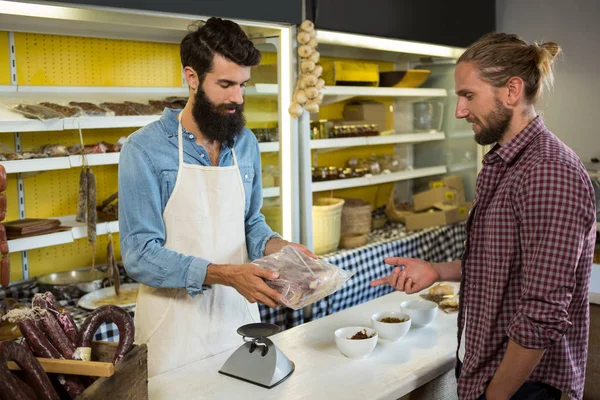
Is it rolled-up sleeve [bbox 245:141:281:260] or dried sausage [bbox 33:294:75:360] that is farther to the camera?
rolled-up sleeve [bbox 245:141:281:260]

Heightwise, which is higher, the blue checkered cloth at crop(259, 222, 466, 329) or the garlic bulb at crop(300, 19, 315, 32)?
the garlic bulb at crop(300, 19, 315, 32)

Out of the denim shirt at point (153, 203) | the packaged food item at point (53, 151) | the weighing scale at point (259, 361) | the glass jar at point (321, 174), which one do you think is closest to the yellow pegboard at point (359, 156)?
the glass jar at point (321, 174)

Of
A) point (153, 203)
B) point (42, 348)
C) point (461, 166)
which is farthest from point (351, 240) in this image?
point (42, 348)

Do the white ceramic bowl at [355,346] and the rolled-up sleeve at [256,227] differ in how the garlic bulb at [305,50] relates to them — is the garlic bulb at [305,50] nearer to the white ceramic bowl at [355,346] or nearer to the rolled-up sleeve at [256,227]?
the rolled-up sleeve at [256,227]

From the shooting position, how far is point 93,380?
164 cm

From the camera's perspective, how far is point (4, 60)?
352cm

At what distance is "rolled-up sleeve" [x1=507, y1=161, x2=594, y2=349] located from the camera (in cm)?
170

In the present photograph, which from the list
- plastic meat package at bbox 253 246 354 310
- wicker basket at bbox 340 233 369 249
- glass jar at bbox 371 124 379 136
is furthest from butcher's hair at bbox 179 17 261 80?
A: glass jar at bbox 371 124 379 136

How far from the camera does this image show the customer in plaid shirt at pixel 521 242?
1.71m

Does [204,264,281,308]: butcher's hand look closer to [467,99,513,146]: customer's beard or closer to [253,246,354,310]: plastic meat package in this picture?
[253,246,354,310]: plastic meat package

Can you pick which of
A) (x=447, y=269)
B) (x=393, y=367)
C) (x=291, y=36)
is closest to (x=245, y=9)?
(x=291, y=36)

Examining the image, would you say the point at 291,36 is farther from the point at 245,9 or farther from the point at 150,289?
the point at 150,289

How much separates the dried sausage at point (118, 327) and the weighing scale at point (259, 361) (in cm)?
45

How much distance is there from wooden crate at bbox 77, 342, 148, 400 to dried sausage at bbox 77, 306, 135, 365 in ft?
0.08
